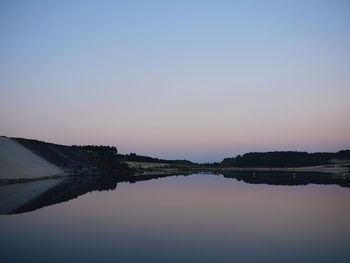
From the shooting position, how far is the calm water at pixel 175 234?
793 cm

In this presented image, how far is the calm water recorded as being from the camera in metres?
7.93

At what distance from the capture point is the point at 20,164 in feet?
113

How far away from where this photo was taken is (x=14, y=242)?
29.0 feet

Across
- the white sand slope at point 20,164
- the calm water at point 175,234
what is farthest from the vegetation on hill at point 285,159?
the calm water at point 175,234

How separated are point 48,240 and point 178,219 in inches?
191

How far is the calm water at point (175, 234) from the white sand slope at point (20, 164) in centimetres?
1816

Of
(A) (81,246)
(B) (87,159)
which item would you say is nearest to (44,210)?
(A) (81,246)

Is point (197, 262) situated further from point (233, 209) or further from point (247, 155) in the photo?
point (247, 155)

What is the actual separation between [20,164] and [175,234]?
28.6 metres

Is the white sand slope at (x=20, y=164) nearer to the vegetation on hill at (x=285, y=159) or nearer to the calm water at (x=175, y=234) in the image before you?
the calm water at (x=175, y=234)

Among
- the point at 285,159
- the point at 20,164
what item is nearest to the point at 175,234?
the point at 20,164

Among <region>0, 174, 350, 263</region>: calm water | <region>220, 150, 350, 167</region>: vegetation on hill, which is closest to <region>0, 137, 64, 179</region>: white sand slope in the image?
<region>0, 174, 350, 263</region>: calm water

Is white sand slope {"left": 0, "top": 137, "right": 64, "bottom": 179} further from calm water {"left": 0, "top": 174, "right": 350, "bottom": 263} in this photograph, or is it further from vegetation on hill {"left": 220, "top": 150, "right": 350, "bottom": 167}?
vegetation on hill {"left": 220, "top": 150, "right": 350, "bottom": 167}

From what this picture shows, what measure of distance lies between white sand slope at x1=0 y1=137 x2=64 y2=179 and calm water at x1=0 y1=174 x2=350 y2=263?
1816 centimetres
